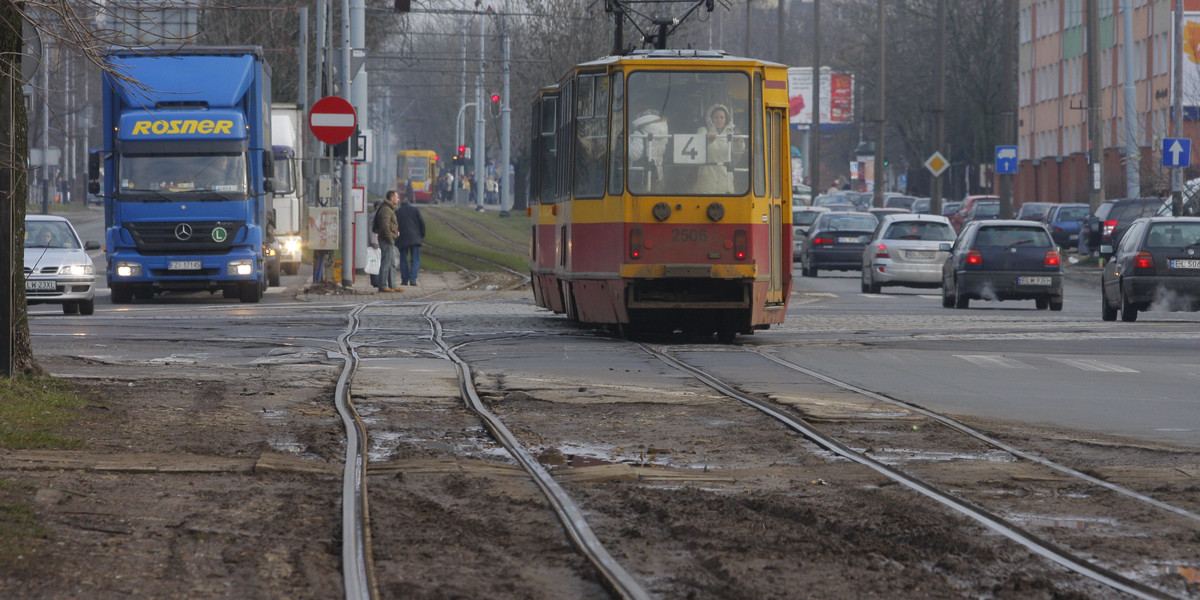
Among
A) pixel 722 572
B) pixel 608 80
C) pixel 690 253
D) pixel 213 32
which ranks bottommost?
pixel 722 572

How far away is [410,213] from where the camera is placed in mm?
31891

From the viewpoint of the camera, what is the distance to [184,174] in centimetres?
2664

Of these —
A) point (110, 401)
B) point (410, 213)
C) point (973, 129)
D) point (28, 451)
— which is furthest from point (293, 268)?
point (973, 129)

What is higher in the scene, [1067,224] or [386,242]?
[1067,224]

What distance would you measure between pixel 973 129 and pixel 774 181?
6990 cm

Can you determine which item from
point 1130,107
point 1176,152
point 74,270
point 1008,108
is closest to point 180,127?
point 74,270

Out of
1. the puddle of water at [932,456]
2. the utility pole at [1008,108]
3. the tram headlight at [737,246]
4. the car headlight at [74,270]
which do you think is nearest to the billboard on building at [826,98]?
the utility pole at [1008,108]

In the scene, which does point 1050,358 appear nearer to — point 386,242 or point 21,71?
point 21,71

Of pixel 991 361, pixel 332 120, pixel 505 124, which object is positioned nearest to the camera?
pixel 991 361

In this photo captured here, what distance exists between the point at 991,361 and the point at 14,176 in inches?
353

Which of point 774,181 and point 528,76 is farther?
point 528,76

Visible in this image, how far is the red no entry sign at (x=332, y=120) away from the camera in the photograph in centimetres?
2881

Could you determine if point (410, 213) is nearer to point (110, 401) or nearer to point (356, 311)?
point (356, 311)

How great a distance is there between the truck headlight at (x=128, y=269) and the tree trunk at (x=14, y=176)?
1489 centimetres
